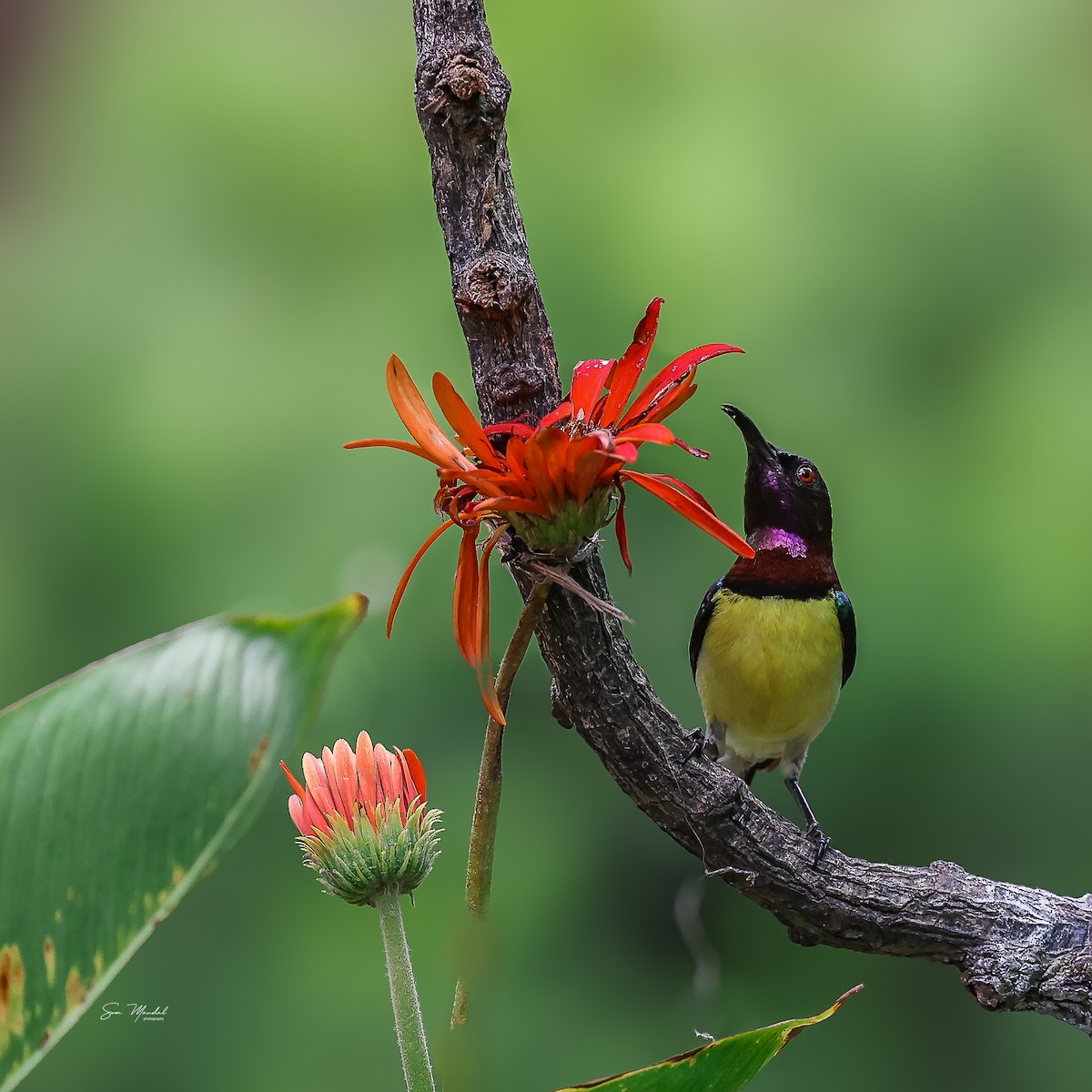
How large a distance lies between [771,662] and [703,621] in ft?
0.26

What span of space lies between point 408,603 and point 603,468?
1.16 metres

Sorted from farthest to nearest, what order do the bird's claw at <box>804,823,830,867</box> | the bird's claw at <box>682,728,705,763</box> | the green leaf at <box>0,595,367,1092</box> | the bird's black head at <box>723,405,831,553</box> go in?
the bird's black head at <box>723,405,831,553</box> < the bird's claw at <box>804,823,830,867</box> < the bird's claw at <box>682,728,705,763</box> < the green leaf at <box>0,595,367,1092</box>

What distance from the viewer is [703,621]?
39.3 inches

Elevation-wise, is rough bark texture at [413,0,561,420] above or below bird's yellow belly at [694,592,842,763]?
above

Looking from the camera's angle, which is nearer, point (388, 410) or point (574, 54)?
point (388, 410)

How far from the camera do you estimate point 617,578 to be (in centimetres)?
152

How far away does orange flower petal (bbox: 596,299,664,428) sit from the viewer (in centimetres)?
45

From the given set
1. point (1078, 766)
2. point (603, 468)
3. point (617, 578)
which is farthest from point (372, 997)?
point (603, 468)

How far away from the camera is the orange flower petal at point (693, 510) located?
1.42 feet

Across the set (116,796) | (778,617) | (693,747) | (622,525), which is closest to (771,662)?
(778,617)

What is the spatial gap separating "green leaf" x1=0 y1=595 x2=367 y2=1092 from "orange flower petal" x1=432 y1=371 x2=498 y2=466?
104mm

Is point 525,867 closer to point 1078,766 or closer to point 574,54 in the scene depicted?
point 1078,766

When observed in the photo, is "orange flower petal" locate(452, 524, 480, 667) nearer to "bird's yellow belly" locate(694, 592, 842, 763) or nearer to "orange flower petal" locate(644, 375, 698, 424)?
"orange flower petal" locate(644, 375, 698, 424)
